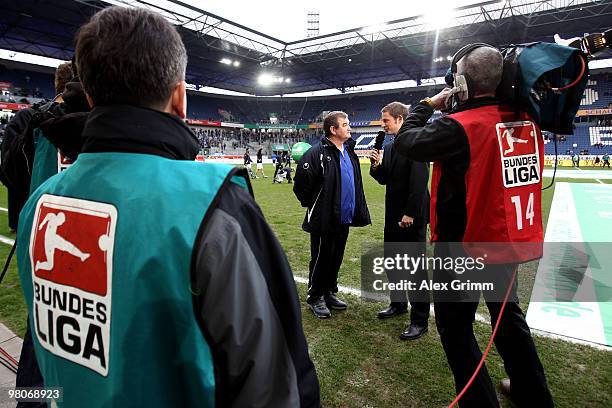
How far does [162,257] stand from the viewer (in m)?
0.81

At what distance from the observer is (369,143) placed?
50812 mm

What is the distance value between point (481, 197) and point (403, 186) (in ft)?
5.26

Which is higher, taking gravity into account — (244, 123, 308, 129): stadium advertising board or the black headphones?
(244, 123, 308, 129): stadium advertising board

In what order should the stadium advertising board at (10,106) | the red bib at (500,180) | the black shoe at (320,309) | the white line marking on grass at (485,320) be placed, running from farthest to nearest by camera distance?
the stadium advertising board at (10,106)
the black shoe at (320,309)
the white line marking on grass at (485,320)
the red bib at (500,180)

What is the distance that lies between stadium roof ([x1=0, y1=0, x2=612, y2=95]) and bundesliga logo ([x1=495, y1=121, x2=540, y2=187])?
2636cm

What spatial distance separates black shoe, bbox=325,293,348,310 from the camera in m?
3.95

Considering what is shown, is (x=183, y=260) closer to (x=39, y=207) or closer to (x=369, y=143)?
(x=39, y=207)

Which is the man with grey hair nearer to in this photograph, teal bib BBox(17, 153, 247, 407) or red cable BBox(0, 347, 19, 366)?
teal bib BBox(17, 153, 247, 407)

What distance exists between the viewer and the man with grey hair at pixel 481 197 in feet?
6.61

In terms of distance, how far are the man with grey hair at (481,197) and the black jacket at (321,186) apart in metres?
1.59

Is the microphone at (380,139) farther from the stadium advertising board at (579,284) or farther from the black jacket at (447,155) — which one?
the stadium advertising board at (579,284)

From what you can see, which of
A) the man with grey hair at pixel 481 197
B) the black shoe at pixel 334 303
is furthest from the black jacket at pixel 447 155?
the black shoe at pixel 334 303

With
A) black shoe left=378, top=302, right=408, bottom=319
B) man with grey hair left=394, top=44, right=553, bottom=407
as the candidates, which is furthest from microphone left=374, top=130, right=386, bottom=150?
black shoe left=378, top=302, right=408, bottom=319

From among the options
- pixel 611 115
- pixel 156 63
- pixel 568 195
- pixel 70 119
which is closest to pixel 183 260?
pixel 156 63
